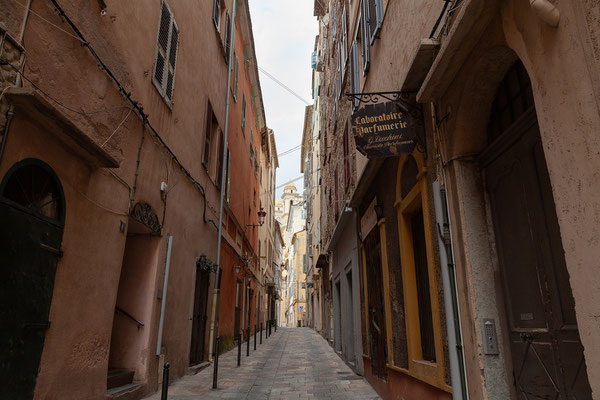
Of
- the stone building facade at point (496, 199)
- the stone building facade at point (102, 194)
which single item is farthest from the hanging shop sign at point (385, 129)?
the stone building facade at point (102, 194)

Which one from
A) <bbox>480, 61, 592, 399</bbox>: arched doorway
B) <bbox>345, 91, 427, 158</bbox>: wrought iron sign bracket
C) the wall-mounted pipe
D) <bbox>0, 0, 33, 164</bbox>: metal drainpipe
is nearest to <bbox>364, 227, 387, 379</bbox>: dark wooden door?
<bbox>345, 91, 427, 158</bbox>: wrought iron sign bracket

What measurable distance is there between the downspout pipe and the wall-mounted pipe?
202 cm

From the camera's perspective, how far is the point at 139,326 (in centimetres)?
660

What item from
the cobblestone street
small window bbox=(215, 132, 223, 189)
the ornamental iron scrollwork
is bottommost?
the cobblestone street

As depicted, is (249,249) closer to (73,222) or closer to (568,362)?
(73,222)

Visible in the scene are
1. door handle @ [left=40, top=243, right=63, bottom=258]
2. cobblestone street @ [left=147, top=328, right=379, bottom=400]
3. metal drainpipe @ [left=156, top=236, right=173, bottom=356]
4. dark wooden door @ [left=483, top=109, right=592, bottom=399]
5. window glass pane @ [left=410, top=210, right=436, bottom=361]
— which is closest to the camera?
dark wooden door @ [left=483, top=109, right=592, bottom=399]

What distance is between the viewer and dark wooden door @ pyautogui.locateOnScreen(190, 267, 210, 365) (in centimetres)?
960

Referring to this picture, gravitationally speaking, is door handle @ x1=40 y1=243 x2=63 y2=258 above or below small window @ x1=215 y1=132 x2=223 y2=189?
below

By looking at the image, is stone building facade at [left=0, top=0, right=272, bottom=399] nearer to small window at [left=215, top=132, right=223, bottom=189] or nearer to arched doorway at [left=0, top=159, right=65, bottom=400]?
arched doorway at [left=0, top=159, right=65, bottom=400]

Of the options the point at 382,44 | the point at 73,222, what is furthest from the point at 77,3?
the point at 382,44

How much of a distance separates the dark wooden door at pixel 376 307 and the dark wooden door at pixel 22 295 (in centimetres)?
516

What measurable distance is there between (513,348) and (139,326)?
5.61m

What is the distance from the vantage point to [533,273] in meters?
3.08

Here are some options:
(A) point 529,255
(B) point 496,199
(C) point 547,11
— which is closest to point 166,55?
(B) point 496,199
